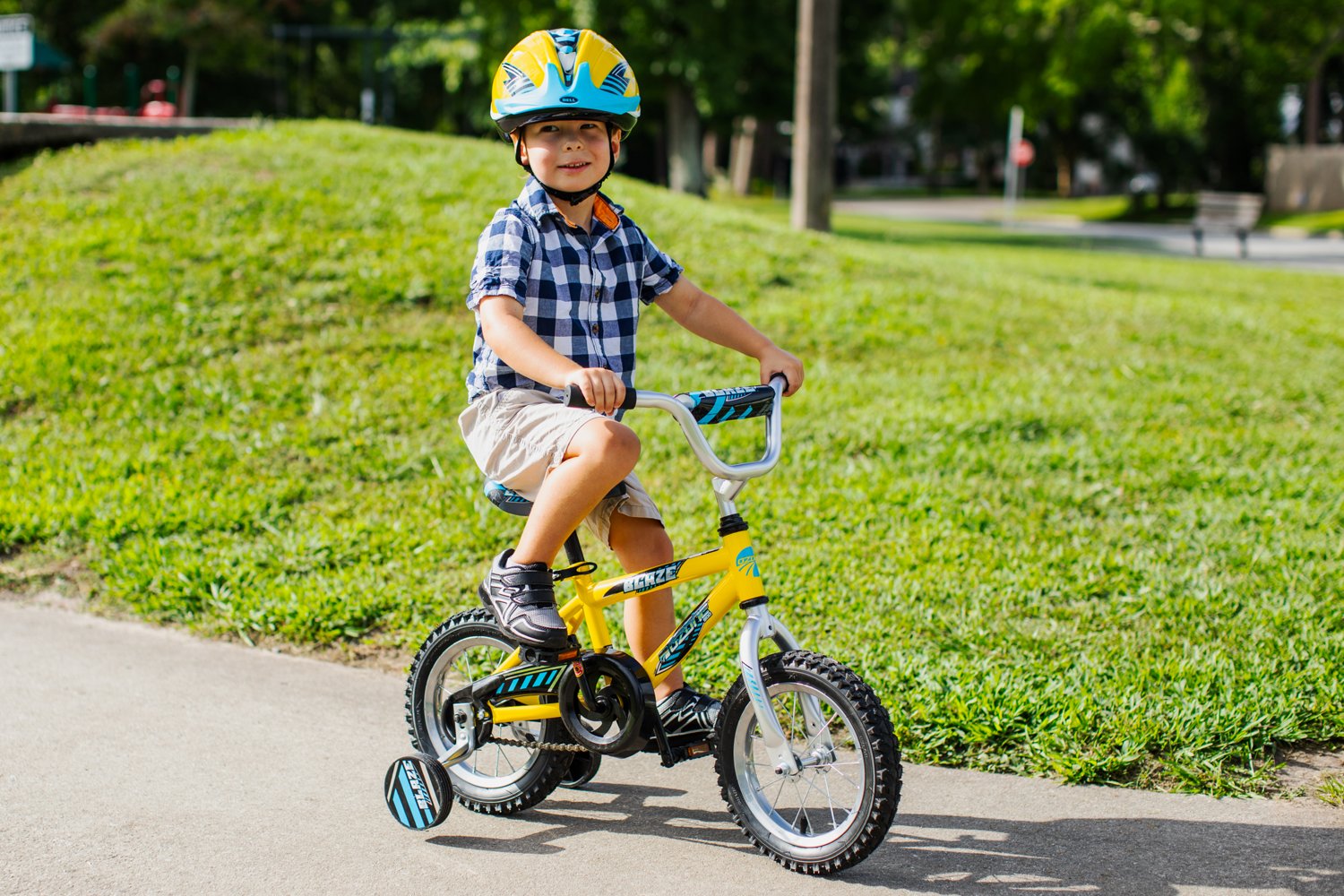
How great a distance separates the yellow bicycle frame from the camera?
3135mm

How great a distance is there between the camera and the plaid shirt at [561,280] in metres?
3.22

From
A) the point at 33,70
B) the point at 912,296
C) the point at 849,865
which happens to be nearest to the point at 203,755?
the point at 849,865

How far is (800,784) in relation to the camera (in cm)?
330

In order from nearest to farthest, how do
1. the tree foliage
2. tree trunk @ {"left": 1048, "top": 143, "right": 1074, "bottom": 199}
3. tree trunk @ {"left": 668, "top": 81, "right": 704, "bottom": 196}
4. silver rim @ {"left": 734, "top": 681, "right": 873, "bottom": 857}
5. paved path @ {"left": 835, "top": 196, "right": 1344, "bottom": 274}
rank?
silver rim @ {"left": 734, "top": 681, "right": 873, "bottom": 857} → paved path @ {"left": 835, "top": 196, "right": 1344, "bottom": 274} → the tree foliage → tree trunk @ {"left": 668, "top": 81, "right": 704, "bottom": 196} → tree trunk @ {"left": 1048, "top": 143, "right": 1074, "bottom": 199}

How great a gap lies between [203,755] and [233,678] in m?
0.62

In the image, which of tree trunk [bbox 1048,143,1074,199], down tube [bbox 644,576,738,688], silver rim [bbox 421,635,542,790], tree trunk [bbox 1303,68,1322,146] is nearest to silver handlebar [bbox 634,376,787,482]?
down tube [bbox 644,576,738,688]

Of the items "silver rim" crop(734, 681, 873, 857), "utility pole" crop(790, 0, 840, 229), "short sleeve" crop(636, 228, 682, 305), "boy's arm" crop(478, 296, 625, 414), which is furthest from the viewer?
"utility pole" crop(790, 0, 840, 229)

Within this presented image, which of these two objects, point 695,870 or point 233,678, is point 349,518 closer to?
point 233,678

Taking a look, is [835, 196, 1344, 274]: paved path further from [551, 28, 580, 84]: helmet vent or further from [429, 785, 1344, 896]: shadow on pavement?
[551, 28, 580, 84]: helmet vent

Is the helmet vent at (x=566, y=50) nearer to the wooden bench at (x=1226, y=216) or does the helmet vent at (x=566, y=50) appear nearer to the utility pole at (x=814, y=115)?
the utility pole at (x=814, y=115)

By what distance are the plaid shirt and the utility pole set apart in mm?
10911

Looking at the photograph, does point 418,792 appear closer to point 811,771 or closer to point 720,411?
point 811,771

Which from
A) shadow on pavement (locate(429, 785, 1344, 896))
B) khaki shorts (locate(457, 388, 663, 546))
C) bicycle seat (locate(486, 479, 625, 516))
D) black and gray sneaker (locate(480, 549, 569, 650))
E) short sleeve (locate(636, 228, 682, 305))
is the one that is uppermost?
short sleeve (locate(636, 228, 682, 305))

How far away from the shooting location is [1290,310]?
39.9ft
